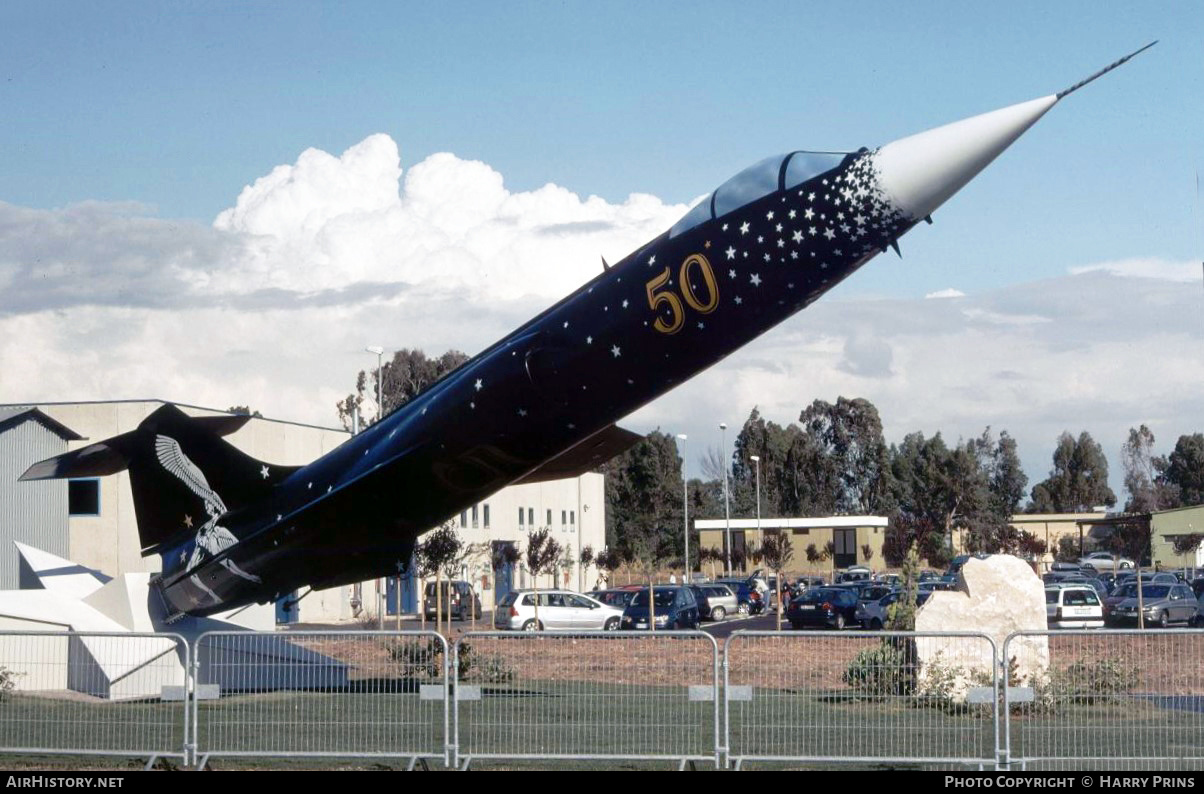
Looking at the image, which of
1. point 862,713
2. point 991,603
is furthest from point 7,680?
point 991,603

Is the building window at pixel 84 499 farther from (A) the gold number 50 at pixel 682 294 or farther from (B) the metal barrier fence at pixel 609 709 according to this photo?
(A) the gold number 50 at pixel 682 294

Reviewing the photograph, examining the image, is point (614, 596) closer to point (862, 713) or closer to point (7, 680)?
point (7, 680)

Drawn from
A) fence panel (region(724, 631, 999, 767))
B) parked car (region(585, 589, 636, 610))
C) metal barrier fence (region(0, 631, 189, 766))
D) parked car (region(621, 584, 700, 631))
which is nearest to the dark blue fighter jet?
metal barrier fence (region(0, 631, 189, 766))

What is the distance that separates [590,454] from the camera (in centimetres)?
1758

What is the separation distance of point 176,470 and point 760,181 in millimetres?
9486

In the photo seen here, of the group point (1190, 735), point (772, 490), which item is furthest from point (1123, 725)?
point (772, 490)

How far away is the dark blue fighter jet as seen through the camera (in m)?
12.5

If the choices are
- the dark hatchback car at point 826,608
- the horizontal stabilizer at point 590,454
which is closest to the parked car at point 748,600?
the dark hatchback car at point 826,608

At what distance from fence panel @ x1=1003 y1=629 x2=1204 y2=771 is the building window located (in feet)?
92.5

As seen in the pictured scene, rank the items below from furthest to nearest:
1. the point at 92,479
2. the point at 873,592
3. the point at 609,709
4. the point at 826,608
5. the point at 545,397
→ the point at 826,608, the point at 873,592, the point at 92,479, the point at 545,397, the point at 609,709

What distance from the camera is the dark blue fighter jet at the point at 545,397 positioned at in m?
12.5

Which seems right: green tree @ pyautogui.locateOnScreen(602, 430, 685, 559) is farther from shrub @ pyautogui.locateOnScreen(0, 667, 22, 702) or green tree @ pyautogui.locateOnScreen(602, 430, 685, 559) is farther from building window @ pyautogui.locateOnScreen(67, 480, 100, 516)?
shrub @ pyautogui.locateOnScreen(0, 667, 22, 702)

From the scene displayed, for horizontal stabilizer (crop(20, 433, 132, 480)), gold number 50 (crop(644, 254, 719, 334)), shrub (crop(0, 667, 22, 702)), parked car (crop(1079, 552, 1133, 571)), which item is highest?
gold number 50 (crop(644, 254, 719, 334))

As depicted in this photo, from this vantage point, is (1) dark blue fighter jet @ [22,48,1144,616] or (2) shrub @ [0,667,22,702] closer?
(1) dark blue fighter jet @ [22,48,1144,616]
